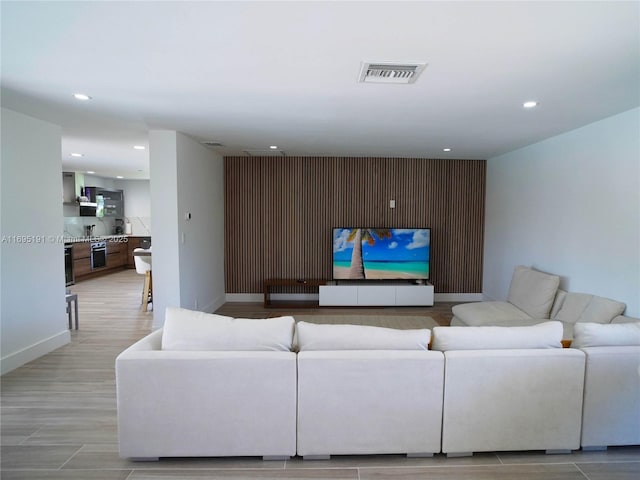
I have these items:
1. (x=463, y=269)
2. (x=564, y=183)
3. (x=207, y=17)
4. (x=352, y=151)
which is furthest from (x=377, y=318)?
(x=207, y=17)

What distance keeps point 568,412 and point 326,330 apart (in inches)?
63.0

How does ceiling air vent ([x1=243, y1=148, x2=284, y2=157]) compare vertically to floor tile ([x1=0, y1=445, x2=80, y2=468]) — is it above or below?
above

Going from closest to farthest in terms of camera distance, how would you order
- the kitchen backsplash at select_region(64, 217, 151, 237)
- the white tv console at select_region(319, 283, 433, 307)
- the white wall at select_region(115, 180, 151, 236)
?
the white tv console at select_region(319, 283, 433, 307)
the kitchen backsplash at select_region(64, 217, 151, 237)
the white wall at select_region(115, 180, 151, 236)


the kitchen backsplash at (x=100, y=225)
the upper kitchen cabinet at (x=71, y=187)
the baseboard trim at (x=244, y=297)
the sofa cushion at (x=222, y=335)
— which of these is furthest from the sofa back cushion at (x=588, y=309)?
the kitchen backsplash at (x=100, y=225)

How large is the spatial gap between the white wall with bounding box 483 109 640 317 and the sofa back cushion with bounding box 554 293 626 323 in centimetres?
13

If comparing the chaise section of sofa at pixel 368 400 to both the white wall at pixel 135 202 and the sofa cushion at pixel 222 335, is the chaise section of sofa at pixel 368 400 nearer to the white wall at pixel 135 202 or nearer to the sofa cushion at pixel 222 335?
the sofa cushion at pixel 222 335

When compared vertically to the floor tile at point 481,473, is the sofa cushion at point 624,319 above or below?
above

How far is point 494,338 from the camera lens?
2328 mm

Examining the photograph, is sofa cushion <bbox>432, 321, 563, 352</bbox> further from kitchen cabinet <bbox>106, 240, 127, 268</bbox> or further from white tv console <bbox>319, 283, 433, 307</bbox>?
kitchen cabinet <bbox>106, 240, 127, 268</bbox>

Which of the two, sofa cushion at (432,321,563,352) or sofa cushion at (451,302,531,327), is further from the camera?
sofa cushion at (451,302,531,327)

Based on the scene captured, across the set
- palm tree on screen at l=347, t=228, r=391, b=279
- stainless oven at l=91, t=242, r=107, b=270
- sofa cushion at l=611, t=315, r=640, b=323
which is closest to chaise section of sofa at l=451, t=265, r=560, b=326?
sofa cushion at l=611, t=315, r=640, b=323

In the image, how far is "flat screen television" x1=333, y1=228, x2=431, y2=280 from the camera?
6297 millimetres

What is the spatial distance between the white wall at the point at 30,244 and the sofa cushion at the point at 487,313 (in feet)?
15.5

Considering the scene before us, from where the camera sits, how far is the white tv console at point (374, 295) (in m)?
6.14
